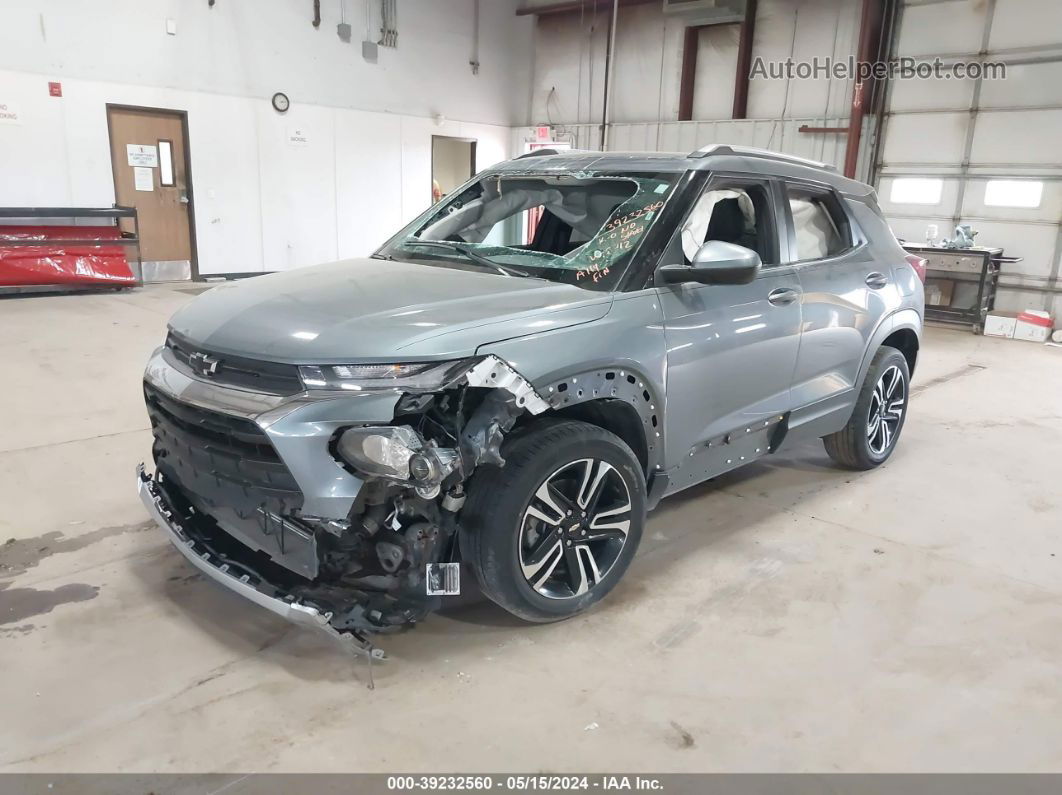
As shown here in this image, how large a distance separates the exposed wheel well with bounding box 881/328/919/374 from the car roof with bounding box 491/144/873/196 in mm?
1041

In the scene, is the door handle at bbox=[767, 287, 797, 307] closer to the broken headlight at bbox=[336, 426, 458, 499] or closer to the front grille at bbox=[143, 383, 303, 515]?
the broken headlight at bbox=[336, 426, 458, 499]

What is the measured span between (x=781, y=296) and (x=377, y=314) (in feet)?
6.06

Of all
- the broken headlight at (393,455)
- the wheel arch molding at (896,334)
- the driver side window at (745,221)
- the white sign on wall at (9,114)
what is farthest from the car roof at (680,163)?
the white sign on wall at (9,114)

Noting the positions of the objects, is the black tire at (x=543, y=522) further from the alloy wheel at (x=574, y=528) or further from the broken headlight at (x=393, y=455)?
the broken headlight at (x=393, y=455)

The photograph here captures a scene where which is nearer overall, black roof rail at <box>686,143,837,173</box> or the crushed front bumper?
the crushed front bumper

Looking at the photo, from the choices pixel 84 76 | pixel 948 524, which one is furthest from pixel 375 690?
pixel 84 76

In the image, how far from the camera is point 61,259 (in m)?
9.63

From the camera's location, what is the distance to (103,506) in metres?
3.64

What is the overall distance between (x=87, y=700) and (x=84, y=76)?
1048 cm

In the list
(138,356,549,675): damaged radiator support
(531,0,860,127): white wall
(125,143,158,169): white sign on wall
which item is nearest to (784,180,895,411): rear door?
(138,356,549,675): damaged radiator support

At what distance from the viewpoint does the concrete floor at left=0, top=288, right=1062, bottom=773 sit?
7.02 ft

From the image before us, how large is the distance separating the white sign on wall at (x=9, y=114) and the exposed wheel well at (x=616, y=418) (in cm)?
1021
